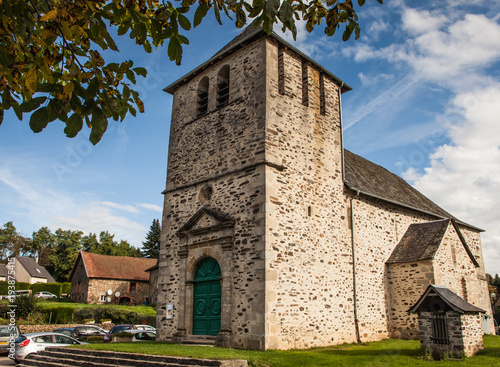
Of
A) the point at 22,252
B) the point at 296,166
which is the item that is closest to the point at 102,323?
the point at 296,166

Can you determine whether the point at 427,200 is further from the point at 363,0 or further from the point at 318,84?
the point at 363,0

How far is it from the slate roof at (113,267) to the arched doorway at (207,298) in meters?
27.4

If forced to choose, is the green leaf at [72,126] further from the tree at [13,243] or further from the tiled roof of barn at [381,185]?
the tree at [13,243]

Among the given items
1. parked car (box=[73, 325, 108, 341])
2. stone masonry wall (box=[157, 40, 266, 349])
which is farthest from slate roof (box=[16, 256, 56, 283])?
stone masonry wall (box=[157, 40, 266, 349])

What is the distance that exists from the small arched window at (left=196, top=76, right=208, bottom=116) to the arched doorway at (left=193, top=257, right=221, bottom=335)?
6.13 metres

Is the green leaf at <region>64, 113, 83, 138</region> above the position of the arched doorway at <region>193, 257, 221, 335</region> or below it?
above

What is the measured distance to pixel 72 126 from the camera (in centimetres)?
349

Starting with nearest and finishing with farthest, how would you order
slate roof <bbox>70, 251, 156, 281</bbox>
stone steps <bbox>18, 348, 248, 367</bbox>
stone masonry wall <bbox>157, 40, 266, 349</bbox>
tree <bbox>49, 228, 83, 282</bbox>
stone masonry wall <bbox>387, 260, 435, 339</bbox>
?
stone steps <bbox>18, 348, 248, 367</bbox>
stone masonry wall <bbox>157, 40, 266, 349</bbox>
stone masonry wall <bbox>387, 260, 435, 339</bbox>
slate roof <bbox>70, 251, 156, 281</bbox>
tree <bbox>49, 228, 83, 282</bbox>

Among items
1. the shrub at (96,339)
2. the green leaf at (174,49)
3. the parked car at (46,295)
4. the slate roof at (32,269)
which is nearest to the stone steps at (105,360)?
the shrub at (96,339)

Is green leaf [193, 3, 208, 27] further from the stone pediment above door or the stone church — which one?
the stone pediment above door

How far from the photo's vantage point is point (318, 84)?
53.2ft

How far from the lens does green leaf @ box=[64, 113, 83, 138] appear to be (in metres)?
3.47

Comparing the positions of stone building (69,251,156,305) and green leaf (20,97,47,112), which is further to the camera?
stone building (69,251,156,305)

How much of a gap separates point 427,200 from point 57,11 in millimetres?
24315
